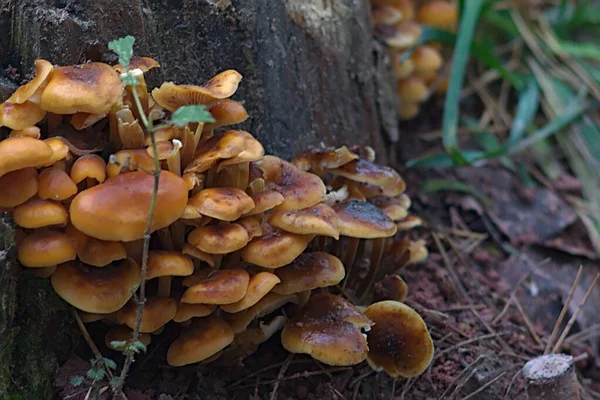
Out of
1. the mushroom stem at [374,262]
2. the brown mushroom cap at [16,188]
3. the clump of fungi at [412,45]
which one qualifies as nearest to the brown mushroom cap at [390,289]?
the mushroom stem at [374,262]

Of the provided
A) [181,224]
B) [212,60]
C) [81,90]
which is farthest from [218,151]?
[212,60]

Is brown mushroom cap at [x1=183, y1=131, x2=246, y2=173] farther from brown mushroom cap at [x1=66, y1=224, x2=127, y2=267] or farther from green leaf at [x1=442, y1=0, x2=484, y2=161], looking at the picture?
green leaf at [x1=442, y1=0, x2=484, y2=161]

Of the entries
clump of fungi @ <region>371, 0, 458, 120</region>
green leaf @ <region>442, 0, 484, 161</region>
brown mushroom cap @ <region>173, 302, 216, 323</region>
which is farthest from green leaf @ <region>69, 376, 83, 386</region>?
clump of fungi @ <region>371, 0, 458, 120</region>

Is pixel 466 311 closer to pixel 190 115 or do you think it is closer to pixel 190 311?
pixel 190 311

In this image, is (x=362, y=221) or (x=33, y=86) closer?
(x=33, y=86)

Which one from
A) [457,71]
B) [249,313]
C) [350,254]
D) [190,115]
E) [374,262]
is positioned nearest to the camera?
[190,115]

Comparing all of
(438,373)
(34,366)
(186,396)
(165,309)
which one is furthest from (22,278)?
(438,373)

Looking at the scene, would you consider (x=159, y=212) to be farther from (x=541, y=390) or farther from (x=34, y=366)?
(x=541, y=390)

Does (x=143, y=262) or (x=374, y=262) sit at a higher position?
(x=143, y=262)
